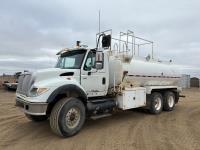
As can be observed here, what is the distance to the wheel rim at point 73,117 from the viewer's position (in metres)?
6.77

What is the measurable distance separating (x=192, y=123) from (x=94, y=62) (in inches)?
171

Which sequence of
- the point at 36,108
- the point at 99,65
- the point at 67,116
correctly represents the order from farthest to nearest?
the point at 99,65 → the point at 67,116 → the point at 36,108

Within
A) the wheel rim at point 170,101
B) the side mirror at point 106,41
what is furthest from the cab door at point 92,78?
the wheel rim at point 170,101

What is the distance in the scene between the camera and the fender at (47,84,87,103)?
6.48 meters

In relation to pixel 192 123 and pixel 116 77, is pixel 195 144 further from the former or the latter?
pixel 116 77

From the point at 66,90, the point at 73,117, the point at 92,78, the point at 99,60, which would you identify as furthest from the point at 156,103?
the point at 66,90

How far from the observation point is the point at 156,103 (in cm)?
1088

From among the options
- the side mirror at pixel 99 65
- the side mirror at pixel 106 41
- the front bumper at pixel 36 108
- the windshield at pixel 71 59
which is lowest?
the front bumper at pixel 36 108

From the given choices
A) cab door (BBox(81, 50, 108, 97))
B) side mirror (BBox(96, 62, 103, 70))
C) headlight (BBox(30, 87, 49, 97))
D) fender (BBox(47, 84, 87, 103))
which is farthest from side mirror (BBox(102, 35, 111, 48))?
headlight (BBox(30, 87, 49, 97))

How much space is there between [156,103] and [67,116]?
219 inches

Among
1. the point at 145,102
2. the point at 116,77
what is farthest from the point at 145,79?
the point at 116,77

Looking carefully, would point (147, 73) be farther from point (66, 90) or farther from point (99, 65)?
point (66, 90)

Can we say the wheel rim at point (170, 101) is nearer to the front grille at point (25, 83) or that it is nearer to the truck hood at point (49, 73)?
the truck hood at point (49, 73)

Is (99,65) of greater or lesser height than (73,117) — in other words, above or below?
above
